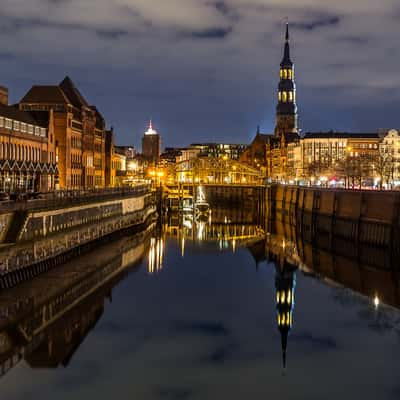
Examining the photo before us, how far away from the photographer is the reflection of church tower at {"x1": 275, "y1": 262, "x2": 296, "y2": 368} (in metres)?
32.6

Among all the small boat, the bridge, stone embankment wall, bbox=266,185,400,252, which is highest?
the bridge

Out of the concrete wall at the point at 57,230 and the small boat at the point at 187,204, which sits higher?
the concrete wall at the point at 57,230

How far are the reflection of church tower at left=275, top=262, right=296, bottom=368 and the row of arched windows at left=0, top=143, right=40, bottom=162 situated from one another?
31.7 metres

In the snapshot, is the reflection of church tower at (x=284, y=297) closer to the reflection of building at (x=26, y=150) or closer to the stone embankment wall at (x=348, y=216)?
the stone embankment wall at (x=348, y=216)

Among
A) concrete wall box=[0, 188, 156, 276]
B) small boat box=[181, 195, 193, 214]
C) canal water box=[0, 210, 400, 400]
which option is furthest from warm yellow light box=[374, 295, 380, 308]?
small boat box=[181, 195, 193, 214]

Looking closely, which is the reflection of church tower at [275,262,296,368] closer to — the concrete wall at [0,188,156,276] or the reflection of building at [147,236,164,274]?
the reflection of building at [147,236,164,274]

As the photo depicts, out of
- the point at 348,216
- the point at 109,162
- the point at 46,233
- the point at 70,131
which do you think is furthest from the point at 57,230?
the point at 109,162

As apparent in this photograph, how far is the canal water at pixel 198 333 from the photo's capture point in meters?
24.6

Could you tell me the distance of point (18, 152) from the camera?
7306 cm

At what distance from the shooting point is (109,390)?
23.9 m

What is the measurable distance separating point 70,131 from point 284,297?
63.1 meters

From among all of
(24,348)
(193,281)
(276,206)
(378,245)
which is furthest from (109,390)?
(276,206)

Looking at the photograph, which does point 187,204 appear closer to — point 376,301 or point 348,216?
point 348,216

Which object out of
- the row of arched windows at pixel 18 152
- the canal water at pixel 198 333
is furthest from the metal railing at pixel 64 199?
→ the row of arched windows at pixel 18 152
